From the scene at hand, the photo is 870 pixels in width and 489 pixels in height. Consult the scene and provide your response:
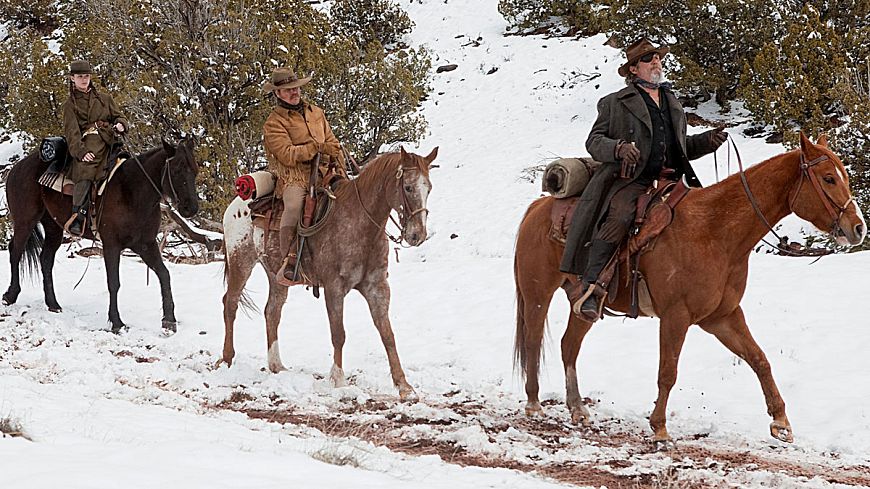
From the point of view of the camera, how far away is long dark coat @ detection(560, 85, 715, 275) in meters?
6.29

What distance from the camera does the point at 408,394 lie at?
7.27m

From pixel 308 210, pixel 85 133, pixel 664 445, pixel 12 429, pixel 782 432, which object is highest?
pixel 85 133

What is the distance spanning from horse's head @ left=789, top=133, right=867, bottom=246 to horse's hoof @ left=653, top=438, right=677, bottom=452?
73.5 inches

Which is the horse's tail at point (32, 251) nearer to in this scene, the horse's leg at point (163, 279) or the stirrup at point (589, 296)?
the horse's leg at point (163, 279)

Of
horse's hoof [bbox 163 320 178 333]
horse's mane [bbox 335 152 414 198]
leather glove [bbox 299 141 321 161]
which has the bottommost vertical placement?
horse's hoof [bbox 163 320 178 333]

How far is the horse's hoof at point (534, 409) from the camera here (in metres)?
6.93

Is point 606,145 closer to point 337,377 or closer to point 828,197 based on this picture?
point 828,197

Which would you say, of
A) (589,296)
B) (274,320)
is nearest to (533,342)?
(589,296)

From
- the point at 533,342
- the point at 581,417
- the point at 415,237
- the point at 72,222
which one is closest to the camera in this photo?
the point at 581,417

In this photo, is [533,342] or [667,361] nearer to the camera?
[667,361]

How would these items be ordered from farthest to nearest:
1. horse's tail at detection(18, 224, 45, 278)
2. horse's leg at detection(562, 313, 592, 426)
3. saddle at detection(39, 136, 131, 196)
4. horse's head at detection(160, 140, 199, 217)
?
horse's tail at detection(18, 224, 45, 278), saddle at detection(39, 136, 131, 196), horse's head at detection(160, 140, 199, 217), horse's leg at detection(562, 313, 592, 426)

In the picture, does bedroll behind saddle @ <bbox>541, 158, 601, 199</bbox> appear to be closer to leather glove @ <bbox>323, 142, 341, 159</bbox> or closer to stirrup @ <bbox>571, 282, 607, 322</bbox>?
stirrup @ <bbox>571, 282, 607, 322</bbox>

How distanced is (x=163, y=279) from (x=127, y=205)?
1081 millimetres

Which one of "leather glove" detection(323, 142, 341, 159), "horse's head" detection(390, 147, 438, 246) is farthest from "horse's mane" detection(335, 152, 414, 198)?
"leather glove" detection(323, 142, 341, 159)
